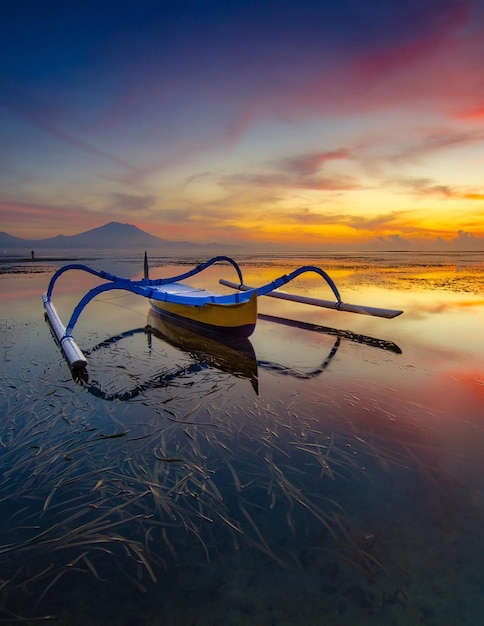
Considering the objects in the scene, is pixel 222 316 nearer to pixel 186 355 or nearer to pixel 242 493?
pixel 186 355

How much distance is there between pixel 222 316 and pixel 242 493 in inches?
256

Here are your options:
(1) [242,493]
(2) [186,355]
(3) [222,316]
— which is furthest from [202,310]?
(1) [242,493]

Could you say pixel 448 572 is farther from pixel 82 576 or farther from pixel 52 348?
pixel 52 348

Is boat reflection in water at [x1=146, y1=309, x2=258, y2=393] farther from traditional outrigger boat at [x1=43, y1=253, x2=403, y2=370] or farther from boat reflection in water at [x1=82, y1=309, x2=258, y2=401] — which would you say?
traditional outrigger boat at [x1=43, y1=253, x2=403, y2=370]

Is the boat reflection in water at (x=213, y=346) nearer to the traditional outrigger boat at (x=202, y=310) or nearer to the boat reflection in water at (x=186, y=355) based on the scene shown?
the boat reflection in water at (x=186, y=355)

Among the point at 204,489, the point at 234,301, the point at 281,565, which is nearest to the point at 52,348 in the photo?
the point at 234,301

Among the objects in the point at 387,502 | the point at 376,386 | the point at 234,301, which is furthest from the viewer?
the point at 234,301

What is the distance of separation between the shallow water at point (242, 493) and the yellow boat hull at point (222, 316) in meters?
1.82

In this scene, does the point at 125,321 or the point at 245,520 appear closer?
the point at 245,520

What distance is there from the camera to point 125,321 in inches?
497

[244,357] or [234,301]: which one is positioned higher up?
[234,301]

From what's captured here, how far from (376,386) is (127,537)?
512 cm

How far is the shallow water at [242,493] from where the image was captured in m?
2.54

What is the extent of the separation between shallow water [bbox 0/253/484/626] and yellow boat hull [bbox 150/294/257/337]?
182 cm
